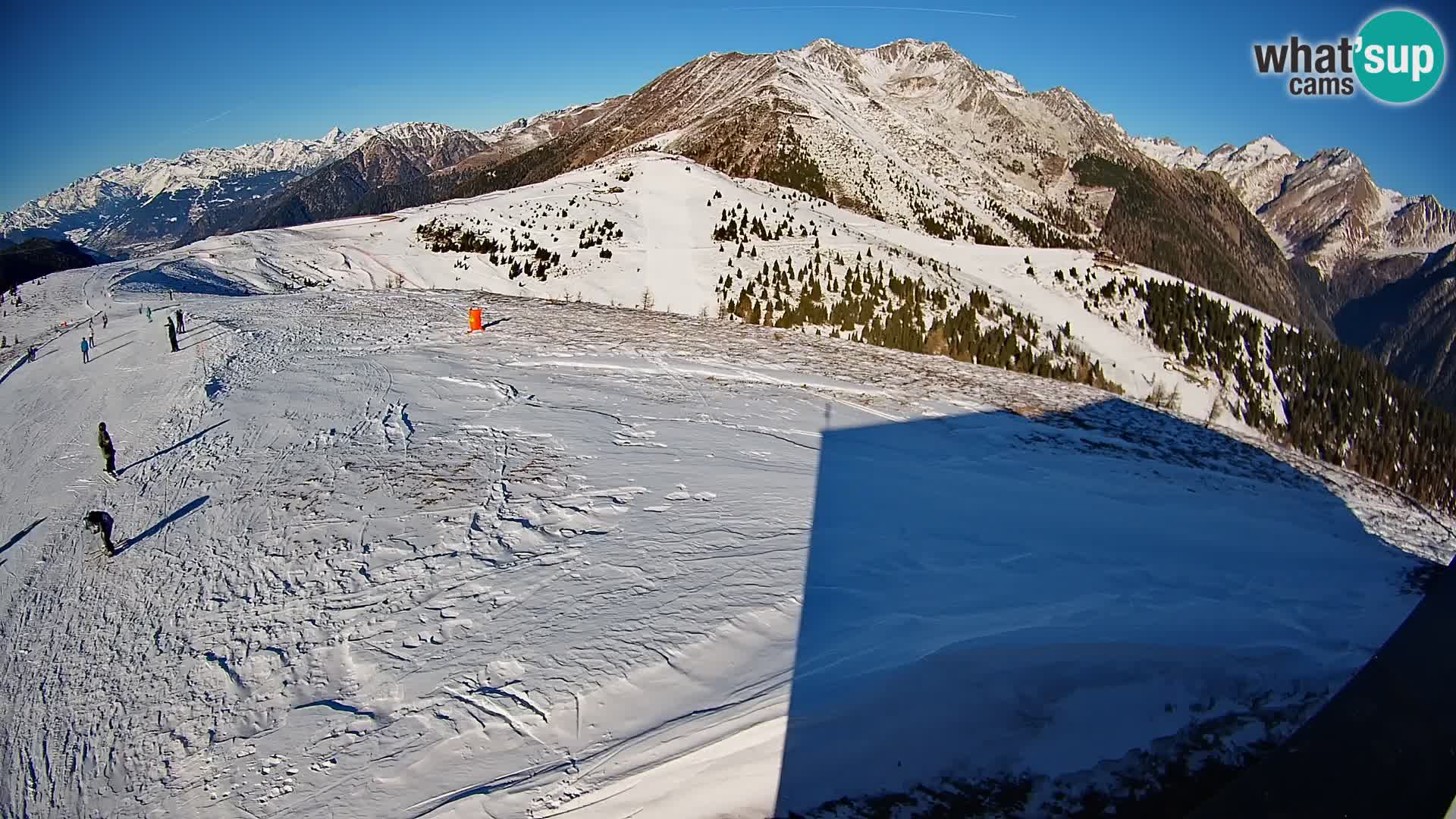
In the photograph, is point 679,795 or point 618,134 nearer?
point 679,795

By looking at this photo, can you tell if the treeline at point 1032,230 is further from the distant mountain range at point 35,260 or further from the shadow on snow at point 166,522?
the distant mountain range at point 35,260

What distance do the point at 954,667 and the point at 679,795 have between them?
2.42 metres

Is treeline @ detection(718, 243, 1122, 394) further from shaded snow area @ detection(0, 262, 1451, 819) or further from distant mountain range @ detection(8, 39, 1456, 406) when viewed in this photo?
distant mountain range @ detection(8, 39, 1456, 406)

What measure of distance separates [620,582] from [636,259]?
23.6 m

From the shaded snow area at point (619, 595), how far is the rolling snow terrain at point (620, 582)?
4cm

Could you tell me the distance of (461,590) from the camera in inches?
253

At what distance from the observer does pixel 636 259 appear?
28500 mm

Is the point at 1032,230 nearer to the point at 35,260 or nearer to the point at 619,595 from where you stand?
the point at 619,595

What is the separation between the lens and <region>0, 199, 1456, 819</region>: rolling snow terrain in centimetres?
469

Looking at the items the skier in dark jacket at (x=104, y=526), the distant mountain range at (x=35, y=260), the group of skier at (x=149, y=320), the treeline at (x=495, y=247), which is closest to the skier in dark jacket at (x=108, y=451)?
the skier in dark jacket at (x=104, y=526)

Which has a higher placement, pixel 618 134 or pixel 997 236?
pixel 618 134

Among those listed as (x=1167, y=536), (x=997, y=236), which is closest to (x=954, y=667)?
(x=1167, y=536)

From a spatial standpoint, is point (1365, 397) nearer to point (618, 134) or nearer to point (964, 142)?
point (618, 134)

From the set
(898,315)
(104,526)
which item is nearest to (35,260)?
(898,315)
